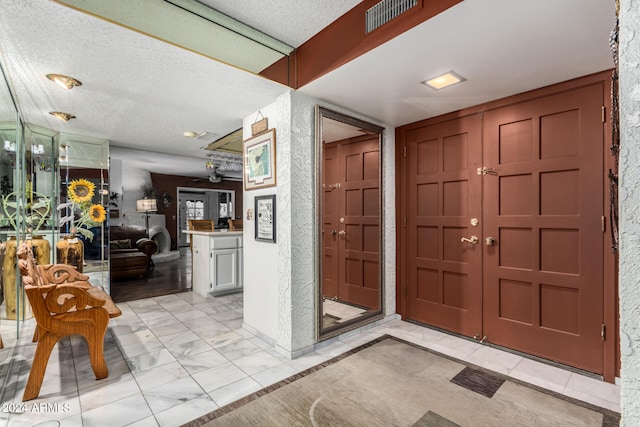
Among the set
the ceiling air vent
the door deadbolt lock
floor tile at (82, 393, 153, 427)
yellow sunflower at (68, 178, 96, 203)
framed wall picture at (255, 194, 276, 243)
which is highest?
the ceiling air vent

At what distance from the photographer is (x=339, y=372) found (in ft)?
7.71

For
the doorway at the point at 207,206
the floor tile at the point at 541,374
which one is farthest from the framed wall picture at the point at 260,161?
the doorway at the point at 207,206

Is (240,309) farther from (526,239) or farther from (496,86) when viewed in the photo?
(496,86)

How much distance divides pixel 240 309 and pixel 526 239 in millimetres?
3274

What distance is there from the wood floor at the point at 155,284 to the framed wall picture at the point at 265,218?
2770mm

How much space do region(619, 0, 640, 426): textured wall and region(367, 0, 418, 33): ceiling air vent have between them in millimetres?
1004

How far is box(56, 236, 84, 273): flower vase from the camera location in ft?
12.6

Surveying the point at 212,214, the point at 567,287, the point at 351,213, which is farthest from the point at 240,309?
the point at 212,214

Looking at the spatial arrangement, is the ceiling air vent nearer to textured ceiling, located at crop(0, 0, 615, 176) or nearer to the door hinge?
textured ceiling, located at crop(0, 0, 615, 176)

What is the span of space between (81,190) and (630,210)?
5.21m

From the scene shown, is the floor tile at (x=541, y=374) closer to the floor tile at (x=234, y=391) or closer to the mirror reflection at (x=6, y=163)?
the floor tile at (x=234, y=391)

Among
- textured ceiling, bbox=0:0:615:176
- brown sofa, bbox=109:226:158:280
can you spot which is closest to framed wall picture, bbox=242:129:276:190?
textured ceiling, bbox=0:0:615:176

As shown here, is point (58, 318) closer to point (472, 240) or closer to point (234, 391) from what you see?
point (234, 391)

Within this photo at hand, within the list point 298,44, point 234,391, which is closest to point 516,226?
point 298,44
